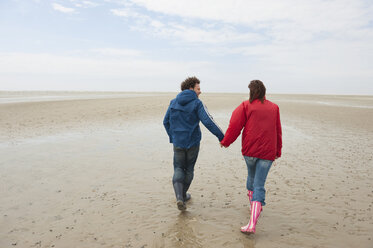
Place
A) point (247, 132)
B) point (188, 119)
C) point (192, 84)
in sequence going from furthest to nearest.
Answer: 1. point (192, 84)
2. point (188, 119)
3. point (247, 132)

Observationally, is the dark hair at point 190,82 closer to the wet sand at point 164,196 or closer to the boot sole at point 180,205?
the boot sole at point 180,205

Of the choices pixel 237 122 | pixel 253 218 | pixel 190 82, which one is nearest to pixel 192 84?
pixel 190 82

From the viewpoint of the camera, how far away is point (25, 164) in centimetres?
767

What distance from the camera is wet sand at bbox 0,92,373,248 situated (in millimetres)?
3982

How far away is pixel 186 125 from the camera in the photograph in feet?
15.0

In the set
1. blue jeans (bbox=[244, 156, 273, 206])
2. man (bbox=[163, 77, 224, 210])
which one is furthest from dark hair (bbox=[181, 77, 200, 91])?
blue jeans (bbox=[244, 156, 273, 206])

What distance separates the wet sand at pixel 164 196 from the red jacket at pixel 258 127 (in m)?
1.22

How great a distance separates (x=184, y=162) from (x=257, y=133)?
1.42 metres

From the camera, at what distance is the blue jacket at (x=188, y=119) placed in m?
4.49

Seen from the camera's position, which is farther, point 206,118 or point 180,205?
point 180,205

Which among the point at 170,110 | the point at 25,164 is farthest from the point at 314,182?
the point at 25,164

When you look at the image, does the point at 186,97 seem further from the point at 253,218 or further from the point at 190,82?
the point at 253,218

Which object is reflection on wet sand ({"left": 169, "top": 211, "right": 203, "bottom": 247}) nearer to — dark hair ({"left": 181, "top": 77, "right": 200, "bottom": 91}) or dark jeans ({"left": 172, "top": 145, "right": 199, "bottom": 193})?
dark jeans ({"left": 172, "top": 145, "right": 199, "bottom": 193})

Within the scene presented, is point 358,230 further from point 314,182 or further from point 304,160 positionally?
point 304,160
